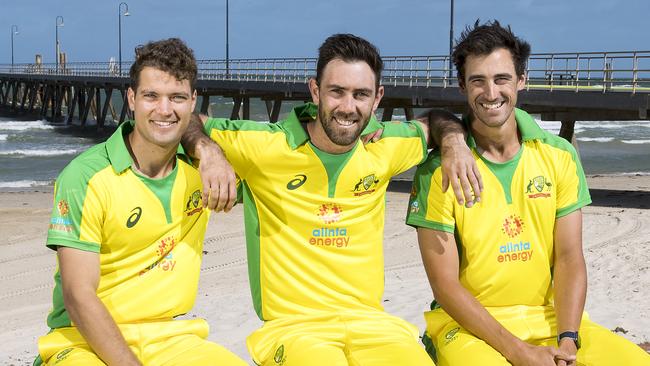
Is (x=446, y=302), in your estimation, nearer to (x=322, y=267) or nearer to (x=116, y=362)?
(x=322, y=267)

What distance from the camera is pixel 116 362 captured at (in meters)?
2.97

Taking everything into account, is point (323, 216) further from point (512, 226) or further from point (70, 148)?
point (70, 148)

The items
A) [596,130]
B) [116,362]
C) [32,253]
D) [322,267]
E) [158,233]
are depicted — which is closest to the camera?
[116,362]

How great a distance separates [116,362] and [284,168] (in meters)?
1.03

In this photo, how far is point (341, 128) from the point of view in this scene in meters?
3.38

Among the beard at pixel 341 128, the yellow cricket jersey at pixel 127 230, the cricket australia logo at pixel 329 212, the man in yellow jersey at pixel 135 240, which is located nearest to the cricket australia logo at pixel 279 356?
the man in yellow jersey at pixel 135 240

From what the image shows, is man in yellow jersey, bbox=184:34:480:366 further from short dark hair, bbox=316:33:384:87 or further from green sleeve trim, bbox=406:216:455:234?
green sleeve trim, bbox=406:216:455:234

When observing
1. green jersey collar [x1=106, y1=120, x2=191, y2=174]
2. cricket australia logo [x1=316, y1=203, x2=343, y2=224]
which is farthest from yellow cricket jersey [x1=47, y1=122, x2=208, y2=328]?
cricket australia logo [x1=316, y1=203, x2=343, y2=224]

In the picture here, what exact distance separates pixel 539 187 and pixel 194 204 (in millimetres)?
1418

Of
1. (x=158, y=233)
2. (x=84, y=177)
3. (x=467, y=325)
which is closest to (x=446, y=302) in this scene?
(x=467, y=325)

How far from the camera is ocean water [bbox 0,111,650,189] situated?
24531mm

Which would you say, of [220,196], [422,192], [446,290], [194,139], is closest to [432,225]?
[422,192]

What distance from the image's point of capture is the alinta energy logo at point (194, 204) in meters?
3.31

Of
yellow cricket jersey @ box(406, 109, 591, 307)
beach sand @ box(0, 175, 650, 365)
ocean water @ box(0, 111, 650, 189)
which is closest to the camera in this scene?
yellow cricket jersey @ box(406, 109, 591, 307)
